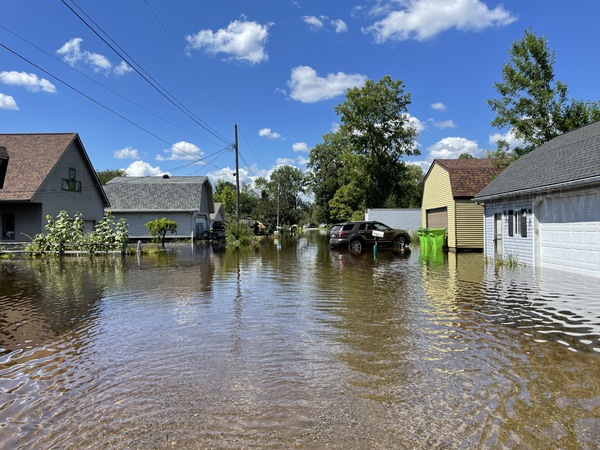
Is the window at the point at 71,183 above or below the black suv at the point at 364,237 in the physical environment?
above

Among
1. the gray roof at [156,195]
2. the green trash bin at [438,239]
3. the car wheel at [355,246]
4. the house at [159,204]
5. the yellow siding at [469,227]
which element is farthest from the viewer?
the gray roof at [156,195]

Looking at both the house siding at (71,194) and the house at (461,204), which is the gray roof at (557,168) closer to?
the house at (461,204)

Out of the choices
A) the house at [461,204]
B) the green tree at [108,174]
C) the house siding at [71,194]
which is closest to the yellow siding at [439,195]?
the house at [461,204]

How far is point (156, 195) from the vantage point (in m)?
42.1

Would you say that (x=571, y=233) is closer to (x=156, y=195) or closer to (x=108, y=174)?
(x=156, y=195)

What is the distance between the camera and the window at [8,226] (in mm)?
24969

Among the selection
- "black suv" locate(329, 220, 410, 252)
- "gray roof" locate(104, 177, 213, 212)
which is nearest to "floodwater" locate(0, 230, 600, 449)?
"black suv" locate(329, 220, 410, 252)

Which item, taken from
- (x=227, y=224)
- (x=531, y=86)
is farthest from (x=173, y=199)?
(x=531, y=86)

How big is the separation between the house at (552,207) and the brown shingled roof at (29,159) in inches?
944

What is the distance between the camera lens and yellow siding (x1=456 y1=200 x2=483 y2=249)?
977 inches

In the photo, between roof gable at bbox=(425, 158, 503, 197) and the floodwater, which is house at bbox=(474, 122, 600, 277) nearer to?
the floodwater

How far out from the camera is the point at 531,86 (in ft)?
74.7

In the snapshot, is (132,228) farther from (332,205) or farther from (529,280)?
(529,280)

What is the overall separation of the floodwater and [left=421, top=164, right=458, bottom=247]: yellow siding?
1449 centimetres
